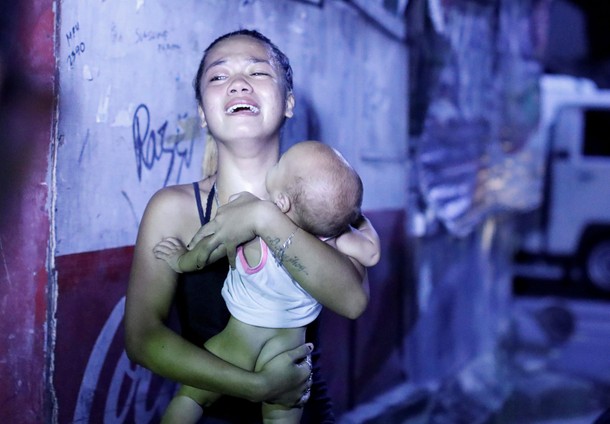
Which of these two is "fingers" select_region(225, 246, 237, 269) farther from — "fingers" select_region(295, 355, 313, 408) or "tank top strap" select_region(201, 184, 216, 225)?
"fingers" select_region(295, 355, 313, 408)

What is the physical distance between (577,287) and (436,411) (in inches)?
237

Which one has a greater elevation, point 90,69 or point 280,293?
point 90,69

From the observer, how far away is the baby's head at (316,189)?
2.10m

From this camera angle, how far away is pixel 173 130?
123 inches

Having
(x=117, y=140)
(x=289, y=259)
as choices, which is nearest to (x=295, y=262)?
(x=289, y=259)

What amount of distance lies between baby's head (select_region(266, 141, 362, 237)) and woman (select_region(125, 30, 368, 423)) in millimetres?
93

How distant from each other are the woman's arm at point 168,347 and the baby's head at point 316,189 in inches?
10.7

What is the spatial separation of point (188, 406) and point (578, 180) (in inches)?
366

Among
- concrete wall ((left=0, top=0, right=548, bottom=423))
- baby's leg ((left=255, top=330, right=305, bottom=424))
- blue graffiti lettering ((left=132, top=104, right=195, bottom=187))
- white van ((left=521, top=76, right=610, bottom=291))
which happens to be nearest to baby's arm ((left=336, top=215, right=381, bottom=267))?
baby's leg ((left=255, top=330, right=305, bottom=424))

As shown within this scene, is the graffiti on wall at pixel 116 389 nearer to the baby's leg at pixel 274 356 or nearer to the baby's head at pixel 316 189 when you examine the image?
the baby's leg at pixel 274 356

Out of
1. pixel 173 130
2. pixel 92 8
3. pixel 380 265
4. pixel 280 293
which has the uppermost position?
pixel 92 8

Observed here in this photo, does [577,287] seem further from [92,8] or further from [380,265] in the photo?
[92,8]

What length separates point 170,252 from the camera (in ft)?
6.85

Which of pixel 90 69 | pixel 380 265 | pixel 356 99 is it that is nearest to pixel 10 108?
pixel 90 69
